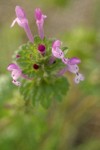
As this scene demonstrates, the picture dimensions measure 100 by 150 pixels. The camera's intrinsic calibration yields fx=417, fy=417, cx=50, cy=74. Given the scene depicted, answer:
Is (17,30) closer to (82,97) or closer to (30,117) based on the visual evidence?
(82,97)

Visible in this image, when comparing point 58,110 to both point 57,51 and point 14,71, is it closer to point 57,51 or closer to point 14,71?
point 14,71

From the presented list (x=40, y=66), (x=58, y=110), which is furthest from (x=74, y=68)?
(x=58, y=110)

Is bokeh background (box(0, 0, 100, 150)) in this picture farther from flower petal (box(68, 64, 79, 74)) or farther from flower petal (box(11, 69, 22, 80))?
flower petal (box(68, 64, 79, 74))

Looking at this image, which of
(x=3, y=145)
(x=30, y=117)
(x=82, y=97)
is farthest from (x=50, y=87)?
(x=82, y=97)

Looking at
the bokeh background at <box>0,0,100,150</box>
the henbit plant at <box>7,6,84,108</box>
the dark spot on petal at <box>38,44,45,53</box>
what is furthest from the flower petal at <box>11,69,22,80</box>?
the bokeh background at <box>0,0,100,150</box>

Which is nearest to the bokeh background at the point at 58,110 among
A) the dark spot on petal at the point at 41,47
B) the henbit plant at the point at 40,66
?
the henbit plant at the point at 40,66
